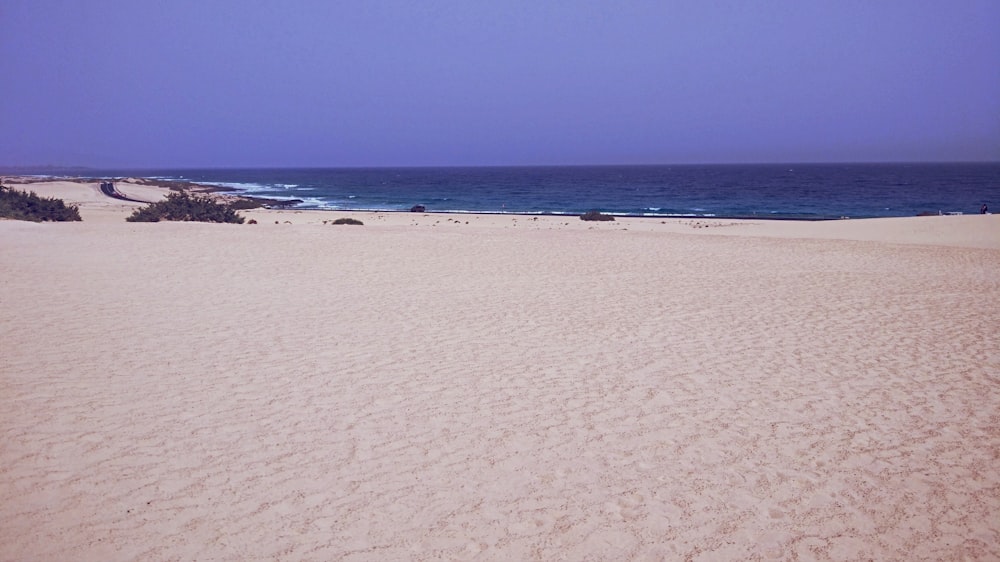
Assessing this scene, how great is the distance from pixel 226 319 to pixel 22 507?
205 inches

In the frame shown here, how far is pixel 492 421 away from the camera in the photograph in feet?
18.5

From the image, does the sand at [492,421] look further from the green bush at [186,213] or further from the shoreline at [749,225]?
the green bush at [186,213]

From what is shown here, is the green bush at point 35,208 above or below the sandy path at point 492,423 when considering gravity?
above

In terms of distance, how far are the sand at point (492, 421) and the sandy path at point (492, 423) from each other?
0.09 feet

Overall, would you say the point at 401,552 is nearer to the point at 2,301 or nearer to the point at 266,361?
the point at 266,361

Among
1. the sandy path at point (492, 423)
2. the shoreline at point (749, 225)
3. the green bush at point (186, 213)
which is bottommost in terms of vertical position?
the sandy path at point (492, 423)

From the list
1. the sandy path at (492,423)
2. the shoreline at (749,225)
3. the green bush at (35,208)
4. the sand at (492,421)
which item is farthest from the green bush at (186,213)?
the sandy path at (492,423)

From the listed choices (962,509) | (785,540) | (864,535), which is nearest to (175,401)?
(785,540)

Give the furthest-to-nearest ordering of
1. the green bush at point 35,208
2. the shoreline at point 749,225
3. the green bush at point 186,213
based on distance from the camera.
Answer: the green bush at point 186,213
the green bush at point 35,208
the shoreline at point 749,225

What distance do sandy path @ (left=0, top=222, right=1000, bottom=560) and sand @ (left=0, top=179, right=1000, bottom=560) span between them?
3cm

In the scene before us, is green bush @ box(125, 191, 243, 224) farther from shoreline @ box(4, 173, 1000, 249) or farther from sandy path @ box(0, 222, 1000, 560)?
sandy path @ box(0, 222, 1000, 560)

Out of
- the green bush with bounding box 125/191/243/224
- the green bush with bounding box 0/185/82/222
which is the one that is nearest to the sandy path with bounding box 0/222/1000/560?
the green bush with bounding box 0/185/82/222

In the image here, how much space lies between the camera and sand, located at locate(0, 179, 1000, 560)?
3.98 metres

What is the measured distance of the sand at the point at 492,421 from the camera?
13.0ft
